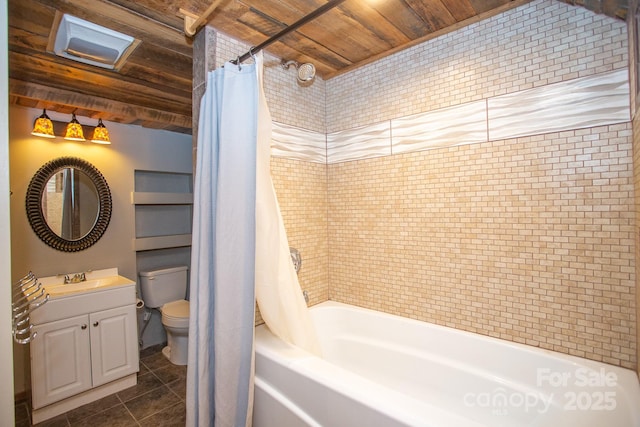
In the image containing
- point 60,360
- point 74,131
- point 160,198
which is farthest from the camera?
point 160,198

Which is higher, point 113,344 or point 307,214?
point 307,214

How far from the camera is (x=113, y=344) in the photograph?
2.29 m

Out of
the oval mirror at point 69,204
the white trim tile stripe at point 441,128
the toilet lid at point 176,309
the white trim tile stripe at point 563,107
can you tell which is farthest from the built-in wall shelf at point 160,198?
the white trim tile stripe at point 563,107

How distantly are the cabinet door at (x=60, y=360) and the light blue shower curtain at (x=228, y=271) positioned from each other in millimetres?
1217

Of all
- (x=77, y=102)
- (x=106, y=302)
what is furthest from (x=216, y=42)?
(x=106, y=302)

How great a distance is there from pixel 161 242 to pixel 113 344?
1034mm

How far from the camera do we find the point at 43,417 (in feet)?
6.61

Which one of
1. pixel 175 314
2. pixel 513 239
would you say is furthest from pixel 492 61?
pixel 175 314

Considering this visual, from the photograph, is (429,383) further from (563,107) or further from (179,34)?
(179,34)

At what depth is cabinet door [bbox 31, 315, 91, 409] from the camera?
1.96 metres

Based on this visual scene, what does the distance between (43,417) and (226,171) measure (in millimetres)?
2196

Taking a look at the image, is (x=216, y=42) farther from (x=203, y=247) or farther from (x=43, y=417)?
(x=43, y=417)

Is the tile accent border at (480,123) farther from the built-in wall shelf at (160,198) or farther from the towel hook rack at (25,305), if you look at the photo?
the built-in wall shelf at (160,198)

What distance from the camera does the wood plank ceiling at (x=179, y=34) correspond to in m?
1.45
